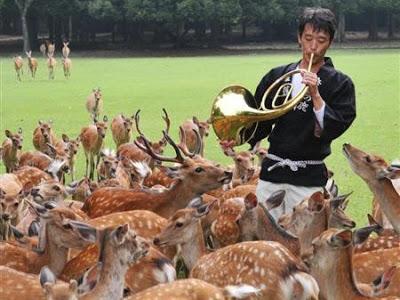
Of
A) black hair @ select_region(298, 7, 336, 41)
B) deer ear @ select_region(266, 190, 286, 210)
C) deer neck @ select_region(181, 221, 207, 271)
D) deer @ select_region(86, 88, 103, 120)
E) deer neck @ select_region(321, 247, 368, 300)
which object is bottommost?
deer @ select_region(86, 88, 103, 120)

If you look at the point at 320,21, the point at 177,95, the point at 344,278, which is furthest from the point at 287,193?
the point at 177,95

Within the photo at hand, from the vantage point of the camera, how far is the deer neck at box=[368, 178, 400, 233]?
5500mm

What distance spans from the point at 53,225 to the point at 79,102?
12.9m

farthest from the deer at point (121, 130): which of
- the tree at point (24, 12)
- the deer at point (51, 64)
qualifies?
the tree at point (24, 12)

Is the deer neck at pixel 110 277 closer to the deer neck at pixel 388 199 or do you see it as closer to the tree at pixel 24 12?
the deer neck at pixel 388 199

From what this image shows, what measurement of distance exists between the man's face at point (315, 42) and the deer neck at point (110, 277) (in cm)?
142

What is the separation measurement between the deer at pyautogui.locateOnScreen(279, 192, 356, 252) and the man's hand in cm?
50

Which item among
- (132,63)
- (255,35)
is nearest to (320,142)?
(132,63)

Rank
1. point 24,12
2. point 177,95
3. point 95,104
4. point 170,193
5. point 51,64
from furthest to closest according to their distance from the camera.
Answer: point 24,12 → point 51,64 → point 177,95 → point 95,104 → point 170,193

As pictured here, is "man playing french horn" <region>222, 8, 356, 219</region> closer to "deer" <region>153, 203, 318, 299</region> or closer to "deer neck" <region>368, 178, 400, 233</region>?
"deer" <region>153, 203, 318, 299</region>

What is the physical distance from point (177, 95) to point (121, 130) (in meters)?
7.20

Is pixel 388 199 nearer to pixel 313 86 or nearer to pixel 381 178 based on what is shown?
pixel 381 178

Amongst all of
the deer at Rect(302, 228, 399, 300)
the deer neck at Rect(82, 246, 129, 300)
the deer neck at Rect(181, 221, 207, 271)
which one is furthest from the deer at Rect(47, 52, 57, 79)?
the deer at Rect(302, 228, 399, 300)

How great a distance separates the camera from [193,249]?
17.1ft
